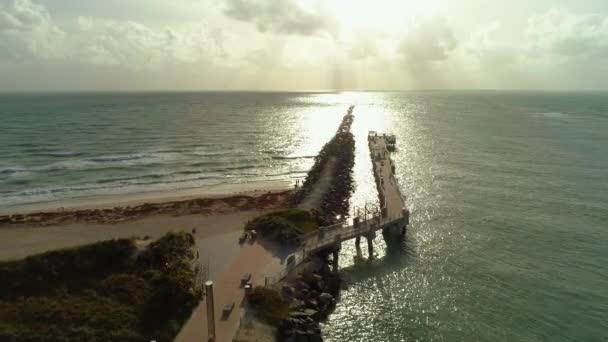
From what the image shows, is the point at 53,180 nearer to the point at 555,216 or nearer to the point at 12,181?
the point at 12,181

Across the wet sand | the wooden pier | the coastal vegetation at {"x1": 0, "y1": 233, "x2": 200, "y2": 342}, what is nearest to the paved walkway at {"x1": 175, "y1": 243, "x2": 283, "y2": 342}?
the coastal vegetation at {"x1": 0, "y1": 233, "x2": 200, "y2": 342}

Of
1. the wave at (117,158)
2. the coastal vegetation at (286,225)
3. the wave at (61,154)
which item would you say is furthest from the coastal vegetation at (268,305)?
the wave at (61,154)

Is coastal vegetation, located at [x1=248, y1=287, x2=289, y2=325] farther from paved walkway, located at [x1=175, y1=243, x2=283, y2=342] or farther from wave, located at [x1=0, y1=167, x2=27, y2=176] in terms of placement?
wave, located at [x1=0, y1=167, x2=27, y2=176]

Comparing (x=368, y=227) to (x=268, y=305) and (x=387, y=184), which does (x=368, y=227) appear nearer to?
(x=268, y=305)

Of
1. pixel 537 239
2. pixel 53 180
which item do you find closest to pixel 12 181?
pixel 53 180

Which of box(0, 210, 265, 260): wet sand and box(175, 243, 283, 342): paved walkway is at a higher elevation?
box(175, 243, 283, 342): paved walkway

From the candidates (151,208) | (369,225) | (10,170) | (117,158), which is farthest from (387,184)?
(10,170)
